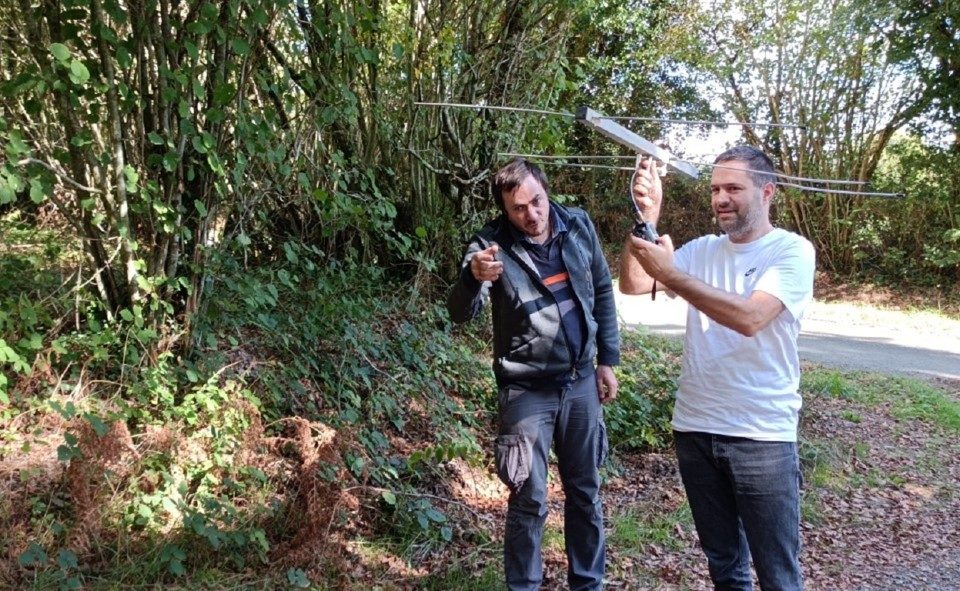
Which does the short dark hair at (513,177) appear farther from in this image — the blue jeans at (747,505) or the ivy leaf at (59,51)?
the ivy leaf at (59,51)

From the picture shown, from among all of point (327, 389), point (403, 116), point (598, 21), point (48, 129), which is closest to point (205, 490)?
point (327, 389)

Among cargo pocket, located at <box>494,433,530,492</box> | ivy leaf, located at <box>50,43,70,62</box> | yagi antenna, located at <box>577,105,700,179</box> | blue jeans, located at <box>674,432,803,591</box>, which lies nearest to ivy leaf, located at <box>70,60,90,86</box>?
ivy leaf, located at <box>50,43,70,62</box>

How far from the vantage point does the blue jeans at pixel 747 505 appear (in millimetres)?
2543

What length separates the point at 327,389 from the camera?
4711mm

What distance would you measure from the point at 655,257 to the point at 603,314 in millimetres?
1005

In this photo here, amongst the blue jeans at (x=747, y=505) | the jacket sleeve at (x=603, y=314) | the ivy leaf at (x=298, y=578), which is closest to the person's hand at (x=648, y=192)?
the jacket sleeve at (x=603, y=314)

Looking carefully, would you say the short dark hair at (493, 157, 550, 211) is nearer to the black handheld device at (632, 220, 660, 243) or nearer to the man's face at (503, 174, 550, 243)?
the man's face at (503, 174, 550, 243)

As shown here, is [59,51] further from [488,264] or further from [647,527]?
[647,527]

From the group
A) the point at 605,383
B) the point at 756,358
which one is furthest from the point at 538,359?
the point at 756,358

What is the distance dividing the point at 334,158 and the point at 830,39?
43.0ft

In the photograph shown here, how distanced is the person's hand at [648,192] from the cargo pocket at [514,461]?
43.1 inches

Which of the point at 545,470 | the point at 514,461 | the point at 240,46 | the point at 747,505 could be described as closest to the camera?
the point at 747,505

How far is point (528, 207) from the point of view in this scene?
3227 mm

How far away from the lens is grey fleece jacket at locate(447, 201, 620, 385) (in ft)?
10.4
